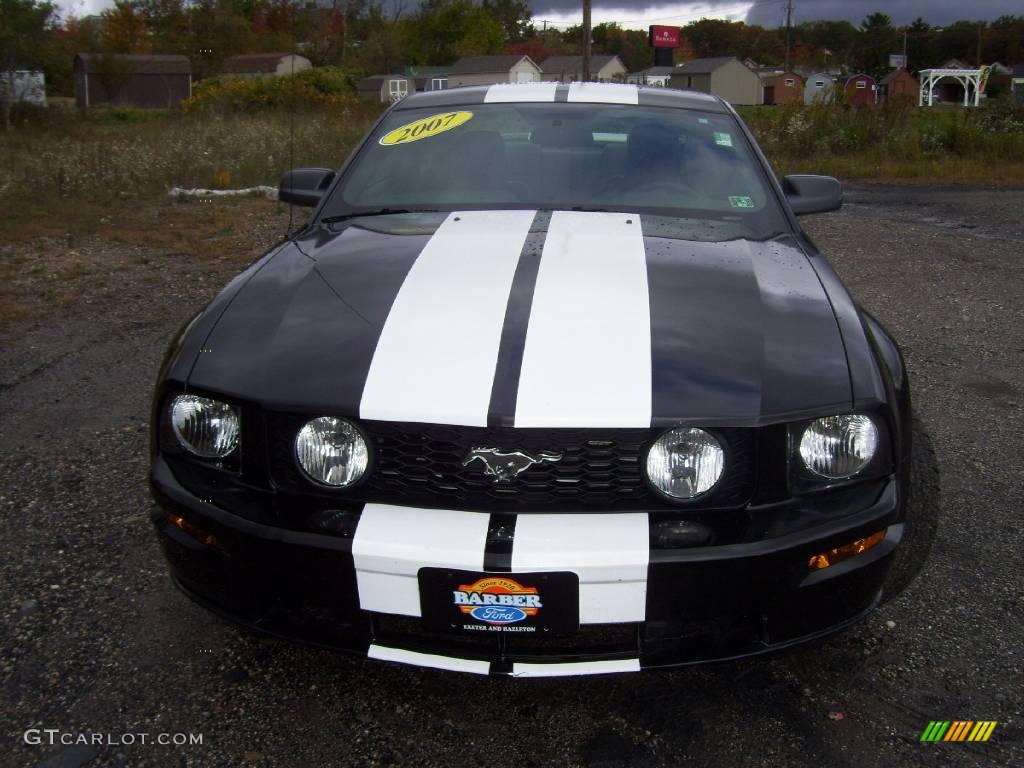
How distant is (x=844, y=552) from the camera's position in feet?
6.34

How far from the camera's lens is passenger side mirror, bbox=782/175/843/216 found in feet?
11.3

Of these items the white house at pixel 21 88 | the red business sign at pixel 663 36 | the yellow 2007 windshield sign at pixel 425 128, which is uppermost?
the red business sign at pixel 663 36

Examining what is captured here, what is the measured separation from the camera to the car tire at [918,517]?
2.20 m

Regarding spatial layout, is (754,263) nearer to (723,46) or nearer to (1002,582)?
(1002,582)

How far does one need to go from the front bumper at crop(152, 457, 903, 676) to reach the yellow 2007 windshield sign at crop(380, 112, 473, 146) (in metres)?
1.87

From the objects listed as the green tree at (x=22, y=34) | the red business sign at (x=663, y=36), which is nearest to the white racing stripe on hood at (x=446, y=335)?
the green tree at (x=22, y=34)

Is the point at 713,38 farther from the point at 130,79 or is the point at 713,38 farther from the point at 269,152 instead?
the point at 269,152

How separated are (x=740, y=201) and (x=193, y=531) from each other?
2010mm

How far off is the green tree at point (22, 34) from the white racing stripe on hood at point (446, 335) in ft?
83.2

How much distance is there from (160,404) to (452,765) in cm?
101

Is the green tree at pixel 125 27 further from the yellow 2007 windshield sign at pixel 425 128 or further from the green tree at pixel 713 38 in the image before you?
the yellow 2007 windshield sign at pixel 425 128

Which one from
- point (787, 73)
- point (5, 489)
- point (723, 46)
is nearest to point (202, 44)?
point (787, 73)

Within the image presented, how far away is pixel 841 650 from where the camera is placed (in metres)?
2.38

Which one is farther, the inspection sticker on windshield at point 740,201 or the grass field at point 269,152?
the grass field at point 269,152
